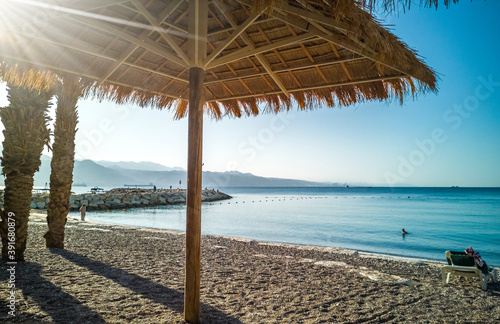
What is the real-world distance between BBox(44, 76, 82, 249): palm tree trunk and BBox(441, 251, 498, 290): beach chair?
25.0 feet

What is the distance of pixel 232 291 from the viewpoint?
161 inches

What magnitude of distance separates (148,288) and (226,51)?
11.6ft

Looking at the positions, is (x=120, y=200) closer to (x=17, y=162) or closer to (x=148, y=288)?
(x=17, y=162)

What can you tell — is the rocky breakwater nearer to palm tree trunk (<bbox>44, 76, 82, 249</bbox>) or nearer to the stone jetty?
the stone jetty

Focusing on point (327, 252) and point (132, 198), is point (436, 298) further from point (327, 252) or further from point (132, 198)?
point (132, 198)

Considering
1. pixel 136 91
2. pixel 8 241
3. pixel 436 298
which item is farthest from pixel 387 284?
pixel 8 241

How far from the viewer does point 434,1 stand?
2.43 metres

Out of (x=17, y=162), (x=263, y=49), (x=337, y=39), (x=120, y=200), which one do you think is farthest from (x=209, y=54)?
(x=120, y=200)

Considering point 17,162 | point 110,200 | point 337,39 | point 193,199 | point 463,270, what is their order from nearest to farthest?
point 193,199, point 337,39, point 17,162, point 463,270, point 110,200

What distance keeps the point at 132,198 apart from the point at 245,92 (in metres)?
30.2

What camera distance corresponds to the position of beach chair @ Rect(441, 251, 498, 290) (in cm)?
495

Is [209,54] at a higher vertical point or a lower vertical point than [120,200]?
higher

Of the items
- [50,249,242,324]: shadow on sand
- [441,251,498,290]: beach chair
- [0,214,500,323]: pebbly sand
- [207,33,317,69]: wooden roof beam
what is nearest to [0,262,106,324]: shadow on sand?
[0,214,500,323]: pebbly sand

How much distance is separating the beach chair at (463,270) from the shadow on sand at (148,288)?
431 centimetres
